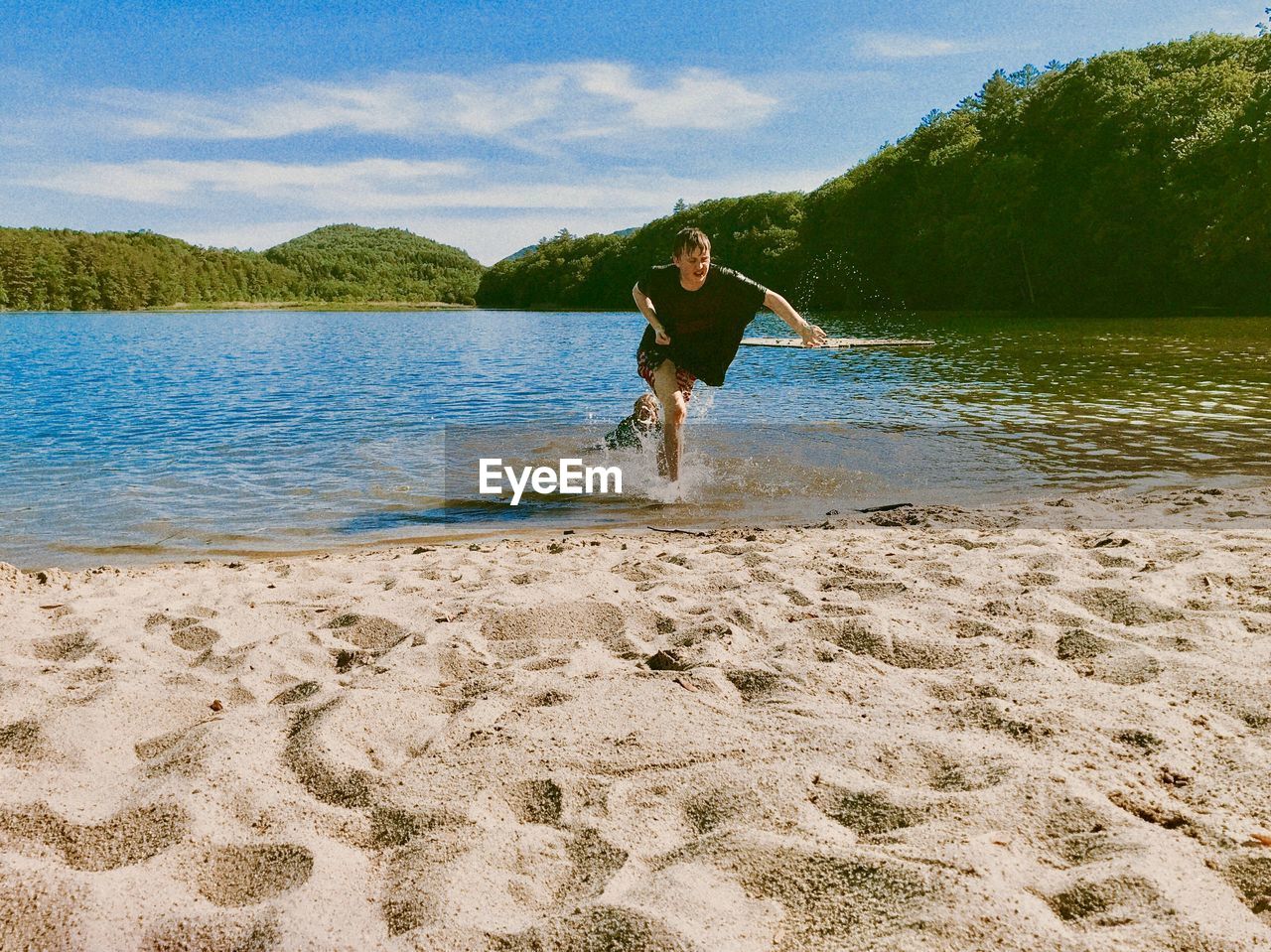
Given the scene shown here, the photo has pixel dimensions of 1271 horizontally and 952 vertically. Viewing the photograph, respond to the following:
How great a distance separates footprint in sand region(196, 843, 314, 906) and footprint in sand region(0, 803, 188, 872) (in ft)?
0.70

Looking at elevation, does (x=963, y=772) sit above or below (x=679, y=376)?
below

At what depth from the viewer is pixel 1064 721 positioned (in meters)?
3.24

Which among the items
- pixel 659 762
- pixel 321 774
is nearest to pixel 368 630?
pixel 321 774

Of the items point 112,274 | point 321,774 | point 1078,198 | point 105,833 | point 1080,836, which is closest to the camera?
point 1080,836

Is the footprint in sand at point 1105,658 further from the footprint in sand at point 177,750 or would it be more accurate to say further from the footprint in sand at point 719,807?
the footprint in sand at point 177,750

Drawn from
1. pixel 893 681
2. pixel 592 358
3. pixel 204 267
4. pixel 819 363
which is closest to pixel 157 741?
pixel 893 681

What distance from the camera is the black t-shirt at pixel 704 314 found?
8.55 m

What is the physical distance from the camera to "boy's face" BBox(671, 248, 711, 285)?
26.7 ft

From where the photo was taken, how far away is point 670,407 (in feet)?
29.9

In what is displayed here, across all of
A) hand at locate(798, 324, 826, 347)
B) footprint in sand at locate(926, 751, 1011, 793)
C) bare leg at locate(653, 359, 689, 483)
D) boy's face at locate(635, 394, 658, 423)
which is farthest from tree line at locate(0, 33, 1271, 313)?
footprint in sand at locate(926, 751, 1011, 793)

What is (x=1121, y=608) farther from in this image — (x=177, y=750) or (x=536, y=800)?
(x=177, y=750)

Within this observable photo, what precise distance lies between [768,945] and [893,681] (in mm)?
1782

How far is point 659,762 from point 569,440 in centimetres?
1108

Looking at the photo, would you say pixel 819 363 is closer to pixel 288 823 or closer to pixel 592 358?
pixel 592 358
